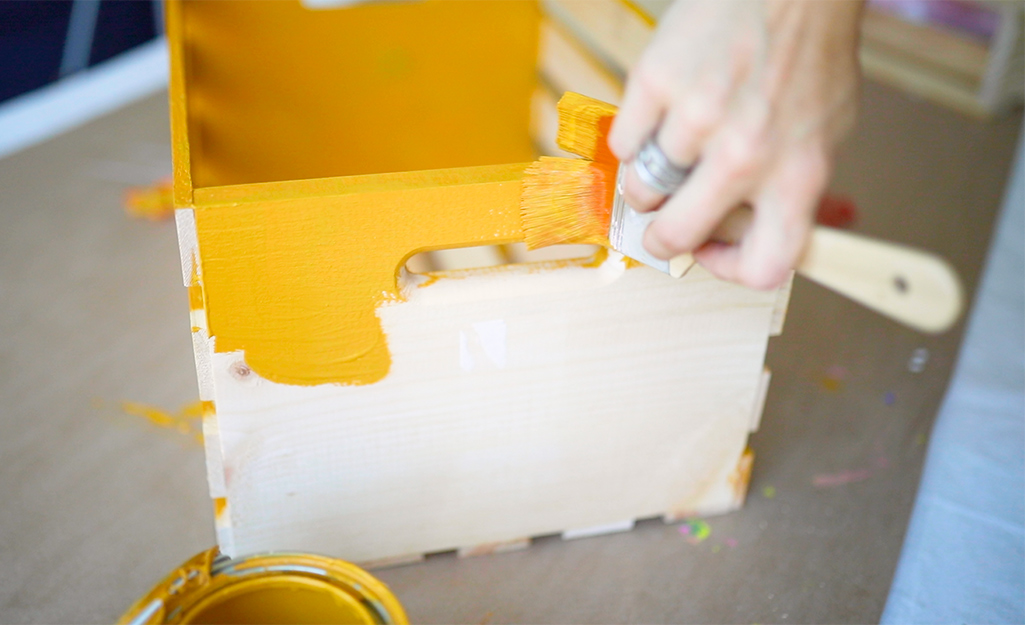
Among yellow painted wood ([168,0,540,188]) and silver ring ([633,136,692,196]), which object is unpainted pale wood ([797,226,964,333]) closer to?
silver ring ([633,136,692,196])

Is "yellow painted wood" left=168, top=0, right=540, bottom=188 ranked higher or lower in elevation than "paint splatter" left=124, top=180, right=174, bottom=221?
higher

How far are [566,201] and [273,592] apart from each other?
1.11 feet

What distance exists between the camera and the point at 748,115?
430 mm

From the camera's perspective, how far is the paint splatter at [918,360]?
108 centimetres

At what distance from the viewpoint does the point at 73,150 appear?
142cm

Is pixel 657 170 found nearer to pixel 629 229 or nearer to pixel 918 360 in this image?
pixel 629 229

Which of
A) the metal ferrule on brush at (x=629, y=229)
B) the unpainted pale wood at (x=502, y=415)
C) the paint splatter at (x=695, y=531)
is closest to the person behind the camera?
the metal ferrule on brush at (x=629, y=229)

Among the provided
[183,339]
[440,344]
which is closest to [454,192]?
[440,344]

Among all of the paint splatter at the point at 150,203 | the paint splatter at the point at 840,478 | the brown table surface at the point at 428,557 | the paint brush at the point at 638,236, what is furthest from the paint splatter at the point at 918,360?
the paint splatter at the point at 150,203

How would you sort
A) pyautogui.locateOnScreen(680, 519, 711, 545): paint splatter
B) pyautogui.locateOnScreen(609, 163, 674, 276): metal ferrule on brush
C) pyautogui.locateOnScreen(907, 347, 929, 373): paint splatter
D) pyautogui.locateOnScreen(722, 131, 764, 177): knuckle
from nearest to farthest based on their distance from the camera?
pyautogui.locateOnScreen(722, 131, 764, 177): knuckle → pyautogui.locateOnScreen(609, 163, 674, 276): metal ferrule on brush → pyautogui.locateOnScreen(680, 519, 711, 545): paint splatter → pyautogui.locateOnScreen(907, 347, 929, 373): paint splatter

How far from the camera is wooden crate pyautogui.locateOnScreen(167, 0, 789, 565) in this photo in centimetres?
60

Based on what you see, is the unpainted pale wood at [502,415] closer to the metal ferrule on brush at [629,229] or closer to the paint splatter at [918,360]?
the metal ferrule on brush at [629,229]

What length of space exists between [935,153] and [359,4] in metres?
1.11

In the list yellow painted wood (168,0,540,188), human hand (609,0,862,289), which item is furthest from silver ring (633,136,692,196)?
yellow painted wood (168,0,540,188)
